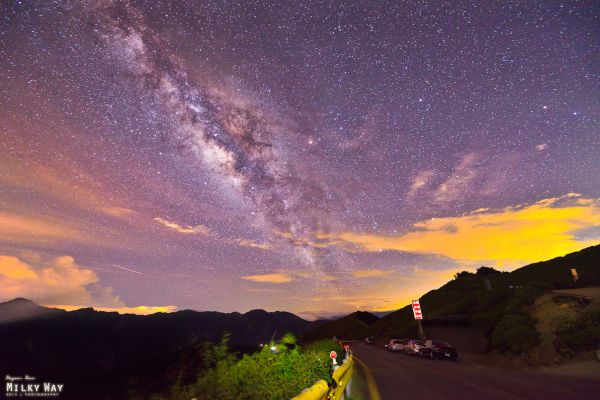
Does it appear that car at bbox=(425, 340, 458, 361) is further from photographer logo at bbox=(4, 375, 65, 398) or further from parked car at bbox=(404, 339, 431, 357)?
photographer logo at bbox=(4, 375, 65, 398)

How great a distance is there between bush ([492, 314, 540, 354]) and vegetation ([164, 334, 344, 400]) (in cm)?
1943

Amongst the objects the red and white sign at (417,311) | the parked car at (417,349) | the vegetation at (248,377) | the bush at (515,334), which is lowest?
the parked car at (417,349)

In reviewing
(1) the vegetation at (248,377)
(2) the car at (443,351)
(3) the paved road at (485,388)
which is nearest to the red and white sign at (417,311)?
(2) the car at (443,351)

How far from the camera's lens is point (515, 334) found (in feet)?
72.7

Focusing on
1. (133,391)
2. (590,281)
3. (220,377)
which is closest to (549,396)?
(220,377)

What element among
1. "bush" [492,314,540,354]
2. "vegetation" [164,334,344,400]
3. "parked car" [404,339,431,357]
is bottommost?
"parked car" [404,339,431,357]

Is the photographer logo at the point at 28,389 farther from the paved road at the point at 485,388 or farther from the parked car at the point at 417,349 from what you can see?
the parked car at the point at 417,349

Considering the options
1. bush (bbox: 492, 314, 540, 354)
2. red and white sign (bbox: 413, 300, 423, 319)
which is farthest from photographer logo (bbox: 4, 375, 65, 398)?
red and white sign (bbox: 413, 300, 423, 319)

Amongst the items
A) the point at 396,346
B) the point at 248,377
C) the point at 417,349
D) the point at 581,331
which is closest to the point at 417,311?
the point at 396,346

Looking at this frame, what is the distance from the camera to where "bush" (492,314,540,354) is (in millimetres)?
21156

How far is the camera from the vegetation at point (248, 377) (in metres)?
5.97

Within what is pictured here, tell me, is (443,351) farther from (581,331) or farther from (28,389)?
(28,389)

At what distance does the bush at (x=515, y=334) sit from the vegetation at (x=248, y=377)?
19.4 m

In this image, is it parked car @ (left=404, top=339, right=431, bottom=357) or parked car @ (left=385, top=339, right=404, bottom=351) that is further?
parked car @ (left=385, top=339, right=404, bottom=351)
